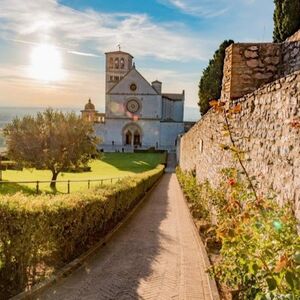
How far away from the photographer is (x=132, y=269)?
7711mm

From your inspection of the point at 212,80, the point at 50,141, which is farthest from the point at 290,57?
the point at 212,80

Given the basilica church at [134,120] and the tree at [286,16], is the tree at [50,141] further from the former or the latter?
the basilica church at [134,120]

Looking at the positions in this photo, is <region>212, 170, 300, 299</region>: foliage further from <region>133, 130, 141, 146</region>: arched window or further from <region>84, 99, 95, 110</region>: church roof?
<region>84, 99, 95, 110</region>: church roof

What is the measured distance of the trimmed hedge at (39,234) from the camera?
6258 millimetres

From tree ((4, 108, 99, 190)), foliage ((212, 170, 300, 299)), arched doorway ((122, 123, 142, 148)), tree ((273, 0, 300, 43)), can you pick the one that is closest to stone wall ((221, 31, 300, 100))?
foliage ((212, 170, 300, 299))

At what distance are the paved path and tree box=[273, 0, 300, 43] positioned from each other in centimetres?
1392

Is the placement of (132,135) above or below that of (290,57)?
below

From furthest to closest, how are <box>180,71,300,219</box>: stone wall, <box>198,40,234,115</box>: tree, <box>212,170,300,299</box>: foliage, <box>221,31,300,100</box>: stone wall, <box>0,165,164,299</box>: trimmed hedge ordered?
<box>198,40,234,115</box>: tree, <box>221,31,300,100</box>: stone wall, <box>0,165,164,299</box>: trimmed hedge, <box>180,71,300,219</box>: stone wall, <box>212,170,300,299</box>: foliage

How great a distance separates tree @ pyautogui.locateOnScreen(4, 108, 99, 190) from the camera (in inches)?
1294

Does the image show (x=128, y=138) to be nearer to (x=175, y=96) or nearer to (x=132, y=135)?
(x=132, y=135)

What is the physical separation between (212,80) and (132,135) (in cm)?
3136

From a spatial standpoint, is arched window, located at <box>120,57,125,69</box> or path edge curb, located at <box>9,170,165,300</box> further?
arched window, located at <box>120,57,125,69</box>

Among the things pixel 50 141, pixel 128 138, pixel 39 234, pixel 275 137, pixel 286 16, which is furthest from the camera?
pixel 128 138

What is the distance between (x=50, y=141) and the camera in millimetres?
33188
